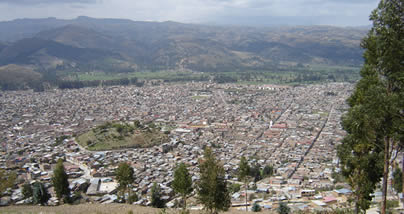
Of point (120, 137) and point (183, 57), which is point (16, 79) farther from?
point (183, 57)

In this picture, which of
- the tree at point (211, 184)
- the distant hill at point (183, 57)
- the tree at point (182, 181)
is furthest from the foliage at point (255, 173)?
the distant hill at point (183, 57)

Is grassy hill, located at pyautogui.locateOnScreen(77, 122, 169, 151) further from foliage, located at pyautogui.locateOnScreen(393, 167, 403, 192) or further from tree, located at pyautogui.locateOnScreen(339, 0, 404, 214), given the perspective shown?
tree, located at pyautogui.locateOnScreen(339, 0, 404, 214)

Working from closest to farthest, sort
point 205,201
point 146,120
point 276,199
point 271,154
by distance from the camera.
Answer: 1. point 205,201
2. point 276,199
3. point 271,154
4. point 146,120

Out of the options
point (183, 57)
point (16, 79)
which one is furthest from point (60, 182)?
point (183, 57)

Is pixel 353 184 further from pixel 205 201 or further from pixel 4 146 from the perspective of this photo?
pixel 4 146

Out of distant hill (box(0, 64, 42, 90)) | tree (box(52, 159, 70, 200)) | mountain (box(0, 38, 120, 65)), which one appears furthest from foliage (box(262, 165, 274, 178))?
mountain (box(0, 38, 120, 65))

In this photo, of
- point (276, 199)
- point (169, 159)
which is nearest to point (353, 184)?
point (276, 199)

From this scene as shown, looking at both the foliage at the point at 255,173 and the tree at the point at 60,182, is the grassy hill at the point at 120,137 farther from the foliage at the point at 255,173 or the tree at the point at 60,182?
the tree at the point at 60,182
